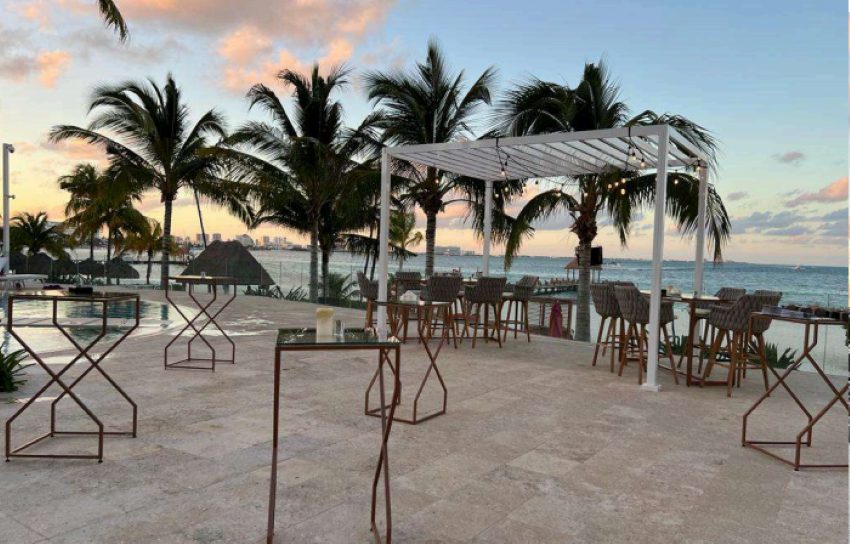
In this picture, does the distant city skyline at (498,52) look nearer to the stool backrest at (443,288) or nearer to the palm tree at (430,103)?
the palm tree at (430,103)

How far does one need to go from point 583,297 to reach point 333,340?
29.9 ft

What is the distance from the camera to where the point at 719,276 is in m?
42.0

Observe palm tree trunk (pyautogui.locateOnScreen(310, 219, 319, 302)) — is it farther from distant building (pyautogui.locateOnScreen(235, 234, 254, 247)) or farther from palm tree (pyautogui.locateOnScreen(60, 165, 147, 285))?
palm tree (pyautogui.locateOnScreen(60, 165, 147, 285))

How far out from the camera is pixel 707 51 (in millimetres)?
11992

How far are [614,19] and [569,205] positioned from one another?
11.6 feet

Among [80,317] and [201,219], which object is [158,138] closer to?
[201,219]

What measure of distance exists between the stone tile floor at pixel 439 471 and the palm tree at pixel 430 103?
6.83 metres

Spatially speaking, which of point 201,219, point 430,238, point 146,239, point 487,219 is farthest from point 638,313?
point 146,239

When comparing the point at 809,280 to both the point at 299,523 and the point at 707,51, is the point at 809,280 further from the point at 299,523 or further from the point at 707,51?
the point at 299,523

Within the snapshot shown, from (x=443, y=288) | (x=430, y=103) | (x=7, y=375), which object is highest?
(x=430, y=103)

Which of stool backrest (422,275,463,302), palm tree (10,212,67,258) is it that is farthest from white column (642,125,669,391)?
palm tree (10,212,67,258)

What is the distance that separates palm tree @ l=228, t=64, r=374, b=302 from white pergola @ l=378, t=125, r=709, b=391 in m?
5.64

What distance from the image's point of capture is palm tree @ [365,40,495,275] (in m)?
11.1

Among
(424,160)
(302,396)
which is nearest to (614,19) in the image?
(424,160)
